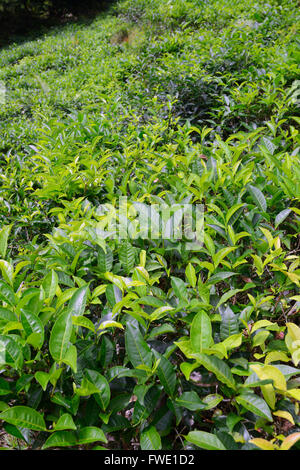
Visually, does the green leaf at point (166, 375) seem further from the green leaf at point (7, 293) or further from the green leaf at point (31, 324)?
the green leaf at point (7, 293)

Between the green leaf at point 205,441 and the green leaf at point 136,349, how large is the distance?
0.67ft

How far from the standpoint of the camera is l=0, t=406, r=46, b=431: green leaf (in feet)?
2.40

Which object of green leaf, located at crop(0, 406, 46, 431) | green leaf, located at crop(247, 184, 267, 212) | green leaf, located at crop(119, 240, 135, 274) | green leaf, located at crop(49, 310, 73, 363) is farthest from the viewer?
green leaf, located at crop(247, 184, 267, 212)

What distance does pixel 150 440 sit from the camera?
80 centimetres

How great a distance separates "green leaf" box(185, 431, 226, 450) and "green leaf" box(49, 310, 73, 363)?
0.40 m

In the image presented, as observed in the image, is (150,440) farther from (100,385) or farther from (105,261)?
(105,261)

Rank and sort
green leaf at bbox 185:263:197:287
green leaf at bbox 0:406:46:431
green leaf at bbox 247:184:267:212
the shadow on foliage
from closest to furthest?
1. green leaf at bbox 0:406:46:431
2. green leaf at bbox 185:263:197:287
3. green leaf at bbox 247:184:267:212
4. the shadow on foliage

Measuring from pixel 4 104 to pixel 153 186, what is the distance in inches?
197

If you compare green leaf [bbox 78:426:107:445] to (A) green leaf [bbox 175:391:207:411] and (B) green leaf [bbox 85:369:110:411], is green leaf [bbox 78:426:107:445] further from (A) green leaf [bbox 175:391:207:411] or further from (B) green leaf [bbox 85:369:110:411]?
(A) green leaf [bbox 175:391:207:411]

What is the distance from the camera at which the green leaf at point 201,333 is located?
2.79ft

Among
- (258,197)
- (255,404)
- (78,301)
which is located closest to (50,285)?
(78,301)

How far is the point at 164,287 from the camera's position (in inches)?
50.4

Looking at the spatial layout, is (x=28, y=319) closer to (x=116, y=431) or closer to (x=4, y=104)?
(x=116, y=431)

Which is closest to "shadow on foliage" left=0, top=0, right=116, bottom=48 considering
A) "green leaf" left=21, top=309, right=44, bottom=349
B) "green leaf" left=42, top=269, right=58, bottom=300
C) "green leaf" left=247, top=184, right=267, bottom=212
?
"green leaf" left=247, top=184, right=267, bottom=212
